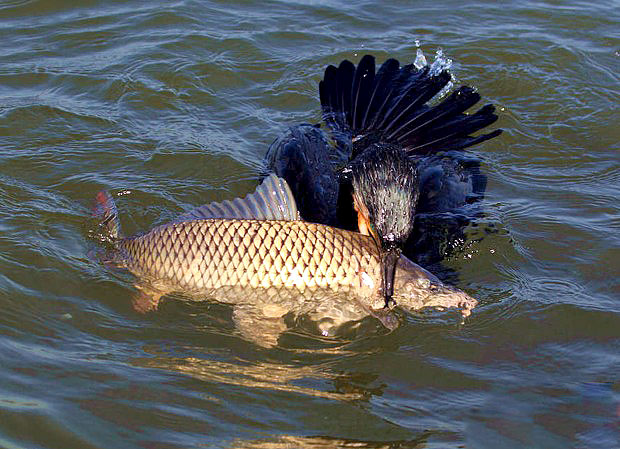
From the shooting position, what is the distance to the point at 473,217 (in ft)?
19.4

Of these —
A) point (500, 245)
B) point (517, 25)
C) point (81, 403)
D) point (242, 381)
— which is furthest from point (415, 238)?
point (517, 25)

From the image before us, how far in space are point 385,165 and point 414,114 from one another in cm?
171

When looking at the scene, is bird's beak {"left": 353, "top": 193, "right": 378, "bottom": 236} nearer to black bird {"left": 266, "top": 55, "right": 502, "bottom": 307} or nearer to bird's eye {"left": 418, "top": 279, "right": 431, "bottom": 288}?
black bird {"left": 266, "top": 55, "right": 502, "bottom": 307}

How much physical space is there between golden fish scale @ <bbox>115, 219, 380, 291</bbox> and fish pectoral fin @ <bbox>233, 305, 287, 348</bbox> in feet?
0.94

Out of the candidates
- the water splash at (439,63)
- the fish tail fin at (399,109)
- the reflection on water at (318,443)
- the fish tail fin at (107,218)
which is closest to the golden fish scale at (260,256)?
the fish tail fin at (107,218)

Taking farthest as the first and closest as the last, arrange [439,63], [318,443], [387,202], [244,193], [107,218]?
[439,63], [244,193], [107,218], [387,202], [318,443]

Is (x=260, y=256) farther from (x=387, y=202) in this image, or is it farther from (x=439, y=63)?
(x=439, y=63)

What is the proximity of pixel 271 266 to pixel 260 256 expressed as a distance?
0.24 ft

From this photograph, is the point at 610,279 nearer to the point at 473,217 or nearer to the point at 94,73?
the point at 473,217

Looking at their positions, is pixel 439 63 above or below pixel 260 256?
above

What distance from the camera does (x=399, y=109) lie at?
251 inches

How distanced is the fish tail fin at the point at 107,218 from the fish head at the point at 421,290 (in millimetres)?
1596

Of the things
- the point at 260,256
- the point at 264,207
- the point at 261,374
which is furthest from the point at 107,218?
the point at 261,374

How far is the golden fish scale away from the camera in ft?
14.1
